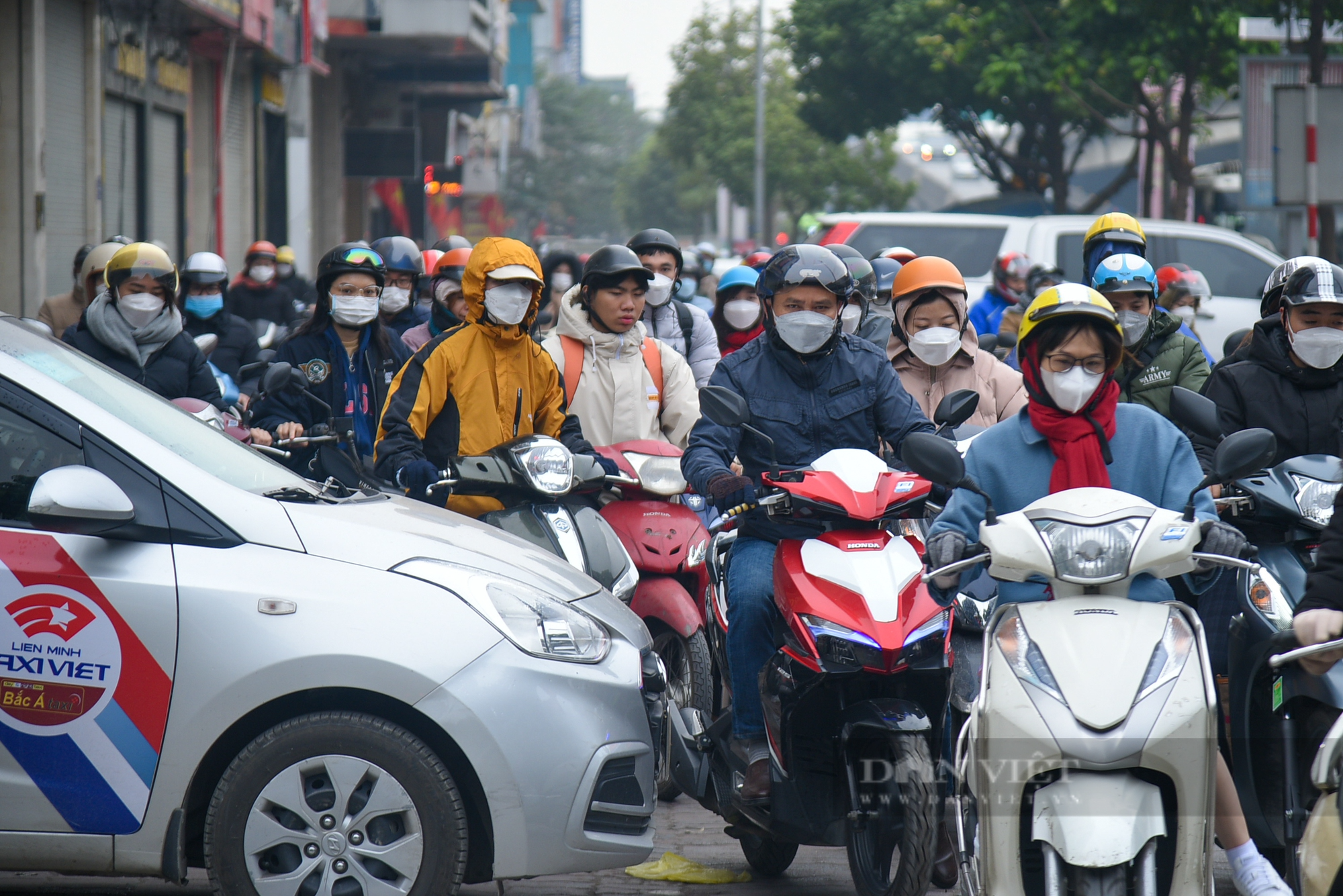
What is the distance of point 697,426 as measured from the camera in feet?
16.7

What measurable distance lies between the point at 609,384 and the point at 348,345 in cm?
122

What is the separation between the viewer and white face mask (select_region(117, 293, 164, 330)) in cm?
680

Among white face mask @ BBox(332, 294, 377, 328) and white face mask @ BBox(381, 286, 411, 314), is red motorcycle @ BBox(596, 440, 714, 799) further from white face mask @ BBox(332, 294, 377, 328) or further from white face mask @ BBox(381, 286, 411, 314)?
white face mask @ BBox(381, 286, 411, 314)

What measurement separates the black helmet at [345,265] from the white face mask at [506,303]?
3.78ft

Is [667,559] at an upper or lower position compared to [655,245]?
lower

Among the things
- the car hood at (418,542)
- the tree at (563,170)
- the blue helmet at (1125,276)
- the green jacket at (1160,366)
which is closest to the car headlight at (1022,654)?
the car hood at (418,542)

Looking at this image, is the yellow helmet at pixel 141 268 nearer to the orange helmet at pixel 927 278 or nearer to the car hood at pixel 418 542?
the car hood at pixel 418 542

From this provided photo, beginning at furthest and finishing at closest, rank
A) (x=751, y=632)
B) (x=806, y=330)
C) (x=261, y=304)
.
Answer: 1. (x=261, y=304)
2. (x=806, y=330)
3. (x=751, y=632)

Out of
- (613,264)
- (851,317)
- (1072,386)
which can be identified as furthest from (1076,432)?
(851,317)

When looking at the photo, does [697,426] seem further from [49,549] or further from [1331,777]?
[1331,777]

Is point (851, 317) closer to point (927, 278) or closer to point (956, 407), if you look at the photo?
point (927, 278)

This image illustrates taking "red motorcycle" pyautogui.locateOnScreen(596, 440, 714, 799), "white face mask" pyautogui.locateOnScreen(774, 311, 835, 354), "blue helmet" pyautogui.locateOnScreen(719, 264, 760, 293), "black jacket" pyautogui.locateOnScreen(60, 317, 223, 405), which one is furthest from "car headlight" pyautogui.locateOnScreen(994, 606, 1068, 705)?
"blue helmet" pyautogui.locateOnScreen(719, 264, 760, 293)

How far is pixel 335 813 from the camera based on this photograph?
4043 mm

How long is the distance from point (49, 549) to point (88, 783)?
60 centimetres
